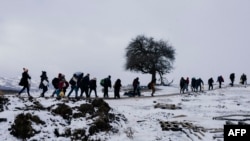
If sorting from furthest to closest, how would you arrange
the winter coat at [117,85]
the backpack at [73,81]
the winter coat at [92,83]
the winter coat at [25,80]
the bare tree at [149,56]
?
the bare tree at [149,56]
the winter coat at [117,85]
the winter coat at [92,83]
the backpack at [73,81]
the winter coat at [25,80]

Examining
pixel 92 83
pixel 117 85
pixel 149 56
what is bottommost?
pixel 117 85

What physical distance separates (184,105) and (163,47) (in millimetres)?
40533

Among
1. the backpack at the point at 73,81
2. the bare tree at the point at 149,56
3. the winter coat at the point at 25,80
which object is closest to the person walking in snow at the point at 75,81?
the backpack at the point at 73,81

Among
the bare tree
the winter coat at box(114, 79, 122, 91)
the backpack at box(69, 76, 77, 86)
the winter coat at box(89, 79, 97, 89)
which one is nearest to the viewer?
the backpack at box(69, 76, 77, 86)

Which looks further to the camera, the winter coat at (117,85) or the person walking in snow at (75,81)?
the winter coat at (117,85)

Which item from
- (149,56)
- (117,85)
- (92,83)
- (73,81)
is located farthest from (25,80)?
(149,56)

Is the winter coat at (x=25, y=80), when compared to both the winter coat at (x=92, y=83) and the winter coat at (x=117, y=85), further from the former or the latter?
the winter coat at (x=117, y=85)

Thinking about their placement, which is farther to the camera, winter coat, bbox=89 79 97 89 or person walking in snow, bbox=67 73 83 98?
winter coat, bbox=89 79 97 89

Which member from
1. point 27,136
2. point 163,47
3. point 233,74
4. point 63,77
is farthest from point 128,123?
point 163,47

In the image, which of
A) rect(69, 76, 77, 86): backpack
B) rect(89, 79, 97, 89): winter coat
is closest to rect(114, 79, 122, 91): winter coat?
rect(89, 79, 97, 89): winter coat

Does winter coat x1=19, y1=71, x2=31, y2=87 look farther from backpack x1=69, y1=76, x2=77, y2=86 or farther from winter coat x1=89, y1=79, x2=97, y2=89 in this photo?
winter coat x1=89, y1=79, x2=97, y2=89

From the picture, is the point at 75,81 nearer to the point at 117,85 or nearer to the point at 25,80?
the point at 25,80

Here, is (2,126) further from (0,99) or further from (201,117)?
(201,117)

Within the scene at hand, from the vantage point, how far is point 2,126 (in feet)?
44.2
